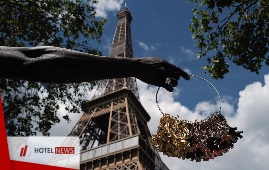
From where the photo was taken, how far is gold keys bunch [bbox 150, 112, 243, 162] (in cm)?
360

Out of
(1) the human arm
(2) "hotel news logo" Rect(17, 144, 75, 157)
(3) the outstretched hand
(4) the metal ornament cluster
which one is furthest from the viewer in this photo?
(4) the metal ornament cluster

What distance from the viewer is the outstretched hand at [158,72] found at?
1.98 m

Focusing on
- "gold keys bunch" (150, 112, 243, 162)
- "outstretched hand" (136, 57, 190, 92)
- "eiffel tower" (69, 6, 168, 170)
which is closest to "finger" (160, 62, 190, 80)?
"outstretched hand" (136, 57, 190, 92)

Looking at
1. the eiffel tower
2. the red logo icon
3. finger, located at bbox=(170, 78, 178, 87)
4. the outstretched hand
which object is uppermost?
the eiffel tower

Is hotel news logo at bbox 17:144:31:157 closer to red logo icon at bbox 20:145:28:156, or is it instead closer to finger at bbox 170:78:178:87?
red logo icon at bbox 20:145:28:156

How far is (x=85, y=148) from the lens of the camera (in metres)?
42.3

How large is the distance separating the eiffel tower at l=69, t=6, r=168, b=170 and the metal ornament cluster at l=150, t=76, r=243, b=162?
1198 inches

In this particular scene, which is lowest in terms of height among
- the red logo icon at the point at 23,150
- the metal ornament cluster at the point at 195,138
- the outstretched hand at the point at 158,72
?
the red logo icon at the point at 23,150

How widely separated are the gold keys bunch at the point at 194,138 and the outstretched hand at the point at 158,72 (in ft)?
5.40

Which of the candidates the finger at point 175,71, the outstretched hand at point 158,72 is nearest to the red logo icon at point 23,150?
the outstretched hand at point 158,72

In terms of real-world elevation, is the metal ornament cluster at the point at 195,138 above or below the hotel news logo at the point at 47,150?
above

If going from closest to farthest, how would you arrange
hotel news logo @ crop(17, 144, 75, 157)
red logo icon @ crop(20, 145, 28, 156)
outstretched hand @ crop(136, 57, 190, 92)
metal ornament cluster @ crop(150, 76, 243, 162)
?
outstretched hand @ crop(136, 57, 190, 92) < red logo icon @ crop(20, 145, 28, 156) < hotel news logo @ crop(17, 144, 75, 157) < metal ornament cluster @ crop(150, 76, 243, 162)

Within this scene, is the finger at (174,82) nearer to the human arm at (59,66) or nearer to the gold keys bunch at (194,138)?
the human arm at (59,66)

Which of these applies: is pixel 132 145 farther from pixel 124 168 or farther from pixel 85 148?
pixel 85 148
